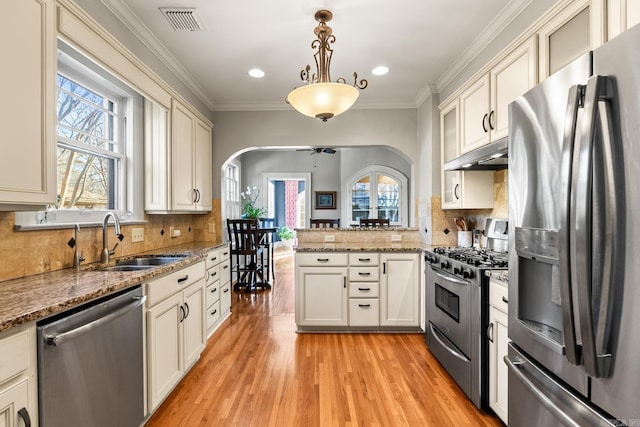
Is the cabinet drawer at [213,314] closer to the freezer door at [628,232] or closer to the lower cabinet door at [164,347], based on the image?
the lower cabinet door at [164,347]

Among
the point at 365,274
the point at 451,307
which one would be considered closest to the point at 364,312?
the point at 365,274

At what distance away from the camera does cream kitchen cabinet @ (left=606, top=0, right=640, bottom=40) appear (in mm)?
1241

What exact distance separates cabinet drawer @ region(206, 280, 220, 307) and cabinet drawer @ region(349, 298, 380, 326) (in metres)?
1.41

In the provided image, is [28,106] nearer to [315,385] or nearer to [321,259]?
[315,385]

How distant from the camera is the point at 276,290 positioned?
5.09 m

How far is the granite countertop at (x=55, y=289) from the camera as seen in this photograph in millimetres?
1069

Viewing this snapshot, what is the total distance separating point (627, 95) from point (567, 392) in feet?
3.01

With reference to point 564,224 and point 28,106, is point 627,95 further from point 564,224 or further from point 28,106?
point 28,106

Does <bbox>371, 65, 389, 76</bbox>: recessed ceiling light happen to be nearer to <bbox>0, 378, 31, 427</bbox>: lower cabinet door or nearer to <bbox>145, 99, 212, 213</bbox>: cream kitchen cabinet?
<bbox>145, 99, 212, 213</bbox>: cream kitchen cabinet

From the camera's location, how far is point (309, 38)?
8.09 feet

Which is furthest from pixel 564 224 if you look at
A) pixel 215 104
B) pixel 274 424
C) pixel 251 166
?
pixel 251 166

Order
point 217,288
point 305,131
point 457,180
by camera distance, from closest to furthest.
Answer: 1. point 457,180
2. point 217,288
3. point 305,131

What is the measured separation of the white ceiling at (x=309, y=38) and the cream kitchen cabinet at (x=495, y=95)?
32 centimetres

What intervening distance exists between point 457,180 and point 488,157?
31.4 inches
